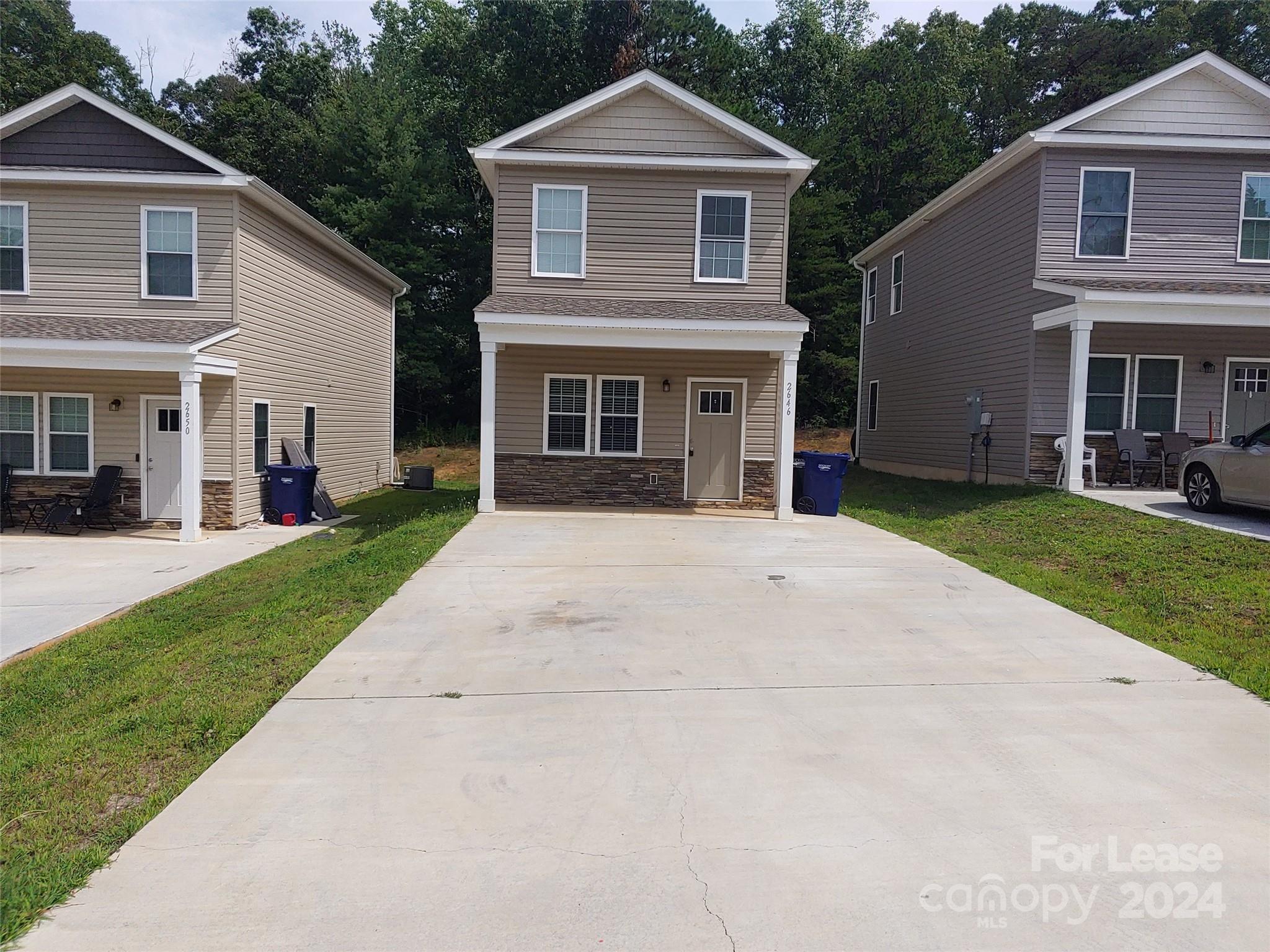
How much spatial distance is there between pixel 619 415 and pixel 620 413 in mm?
37

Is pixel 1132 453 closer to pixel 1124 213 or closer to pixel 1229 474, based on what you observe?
pixel 1229 474

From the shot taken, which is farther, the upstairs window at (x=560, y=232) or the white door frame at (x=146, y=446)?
the upstairs window at (x=560, y=232)

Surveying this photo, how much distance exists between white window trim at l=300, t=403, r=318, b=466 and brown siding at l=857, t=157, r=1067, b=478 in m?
13.7

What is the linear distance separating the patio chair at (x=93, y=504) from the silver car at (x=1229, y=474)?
16.8m

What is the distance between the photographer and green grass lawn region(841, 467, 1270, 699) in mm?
6770

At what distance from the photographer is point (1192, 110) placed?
48.1 feet

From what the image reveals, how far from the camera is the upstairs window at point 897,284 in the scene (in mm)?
21491

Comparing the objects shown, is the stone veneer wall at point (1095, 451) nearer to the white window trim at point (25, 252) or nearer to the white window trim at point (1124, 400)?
the white window trim at point (1124, 400)

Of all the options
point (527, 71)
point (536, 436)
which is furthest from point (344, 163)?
point (536, 436)

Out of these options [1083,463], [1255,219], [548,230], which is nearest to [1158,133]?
[1255,219]

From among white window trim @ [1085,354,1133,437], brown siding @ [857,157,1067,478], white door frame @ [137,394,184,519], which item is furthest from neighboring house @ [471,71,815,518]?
white window trim @ [1085,354,1133,437]

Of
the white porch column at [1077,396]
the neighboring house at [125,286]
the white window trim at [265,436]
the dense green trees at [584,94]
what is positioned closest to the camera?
the white porch column at [1077,396]

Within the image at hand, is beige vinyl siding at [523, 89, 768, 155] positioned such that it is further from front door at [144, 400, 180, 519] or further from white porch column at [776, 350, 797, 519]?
front door at [144, 400, 180, 519]

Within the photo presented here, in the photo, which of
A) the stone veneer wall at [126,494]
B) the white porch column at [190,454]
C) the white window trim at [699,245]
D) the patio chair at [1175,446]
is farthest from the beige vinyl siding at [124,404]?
the patio chair at [1175,446]
